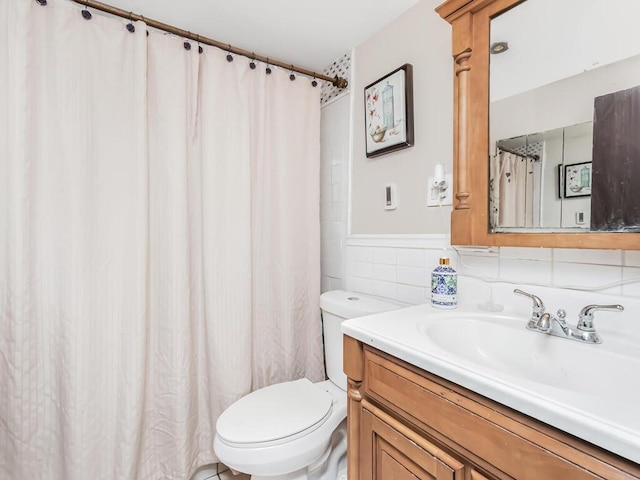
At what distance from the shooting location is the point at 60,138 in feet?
3.89

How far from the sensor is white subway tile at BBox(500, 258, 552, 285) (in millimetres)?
917

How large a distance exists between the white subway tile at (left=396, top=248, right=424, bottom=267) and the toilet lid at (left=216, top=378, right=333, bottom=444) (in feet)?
2.07

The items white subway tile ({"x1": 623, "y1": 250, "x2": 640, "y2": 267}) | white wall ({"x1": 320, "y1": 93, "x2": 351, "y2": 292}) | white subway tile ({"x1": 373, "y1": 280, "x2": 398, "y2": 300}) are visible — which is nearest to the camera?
white subway tile ({"x1": 623, "y1": 250, "x2": 640, "y2": 267})

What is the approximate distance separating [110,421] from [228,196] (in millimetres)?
1021

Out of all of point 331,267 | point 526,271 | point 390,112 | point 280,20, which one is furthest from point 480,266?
point 280,20

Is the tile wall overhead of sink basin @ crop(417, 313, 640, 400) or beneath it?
overhead

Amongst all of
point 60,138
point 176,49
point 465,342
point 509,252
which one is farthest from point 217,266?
point 509,252

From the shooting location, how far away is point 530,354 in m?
0.81

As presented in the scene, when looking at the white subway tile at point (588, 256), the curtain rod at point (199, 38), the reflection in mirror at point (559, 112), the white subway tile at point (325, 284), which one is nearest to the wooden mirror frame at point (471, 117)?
the reflection in mirror at point (559, 112)

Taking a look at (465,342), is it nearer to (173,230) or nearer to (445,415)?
(445,415)

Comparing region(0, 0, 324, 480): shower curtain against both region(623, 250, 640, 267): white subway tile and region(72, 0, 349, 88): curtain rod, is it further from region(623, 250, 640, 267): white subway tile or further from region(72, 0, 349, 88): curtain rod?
region(623, 250, 640, 267): white subway tile

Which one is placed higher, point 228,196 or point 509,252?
point 228,196

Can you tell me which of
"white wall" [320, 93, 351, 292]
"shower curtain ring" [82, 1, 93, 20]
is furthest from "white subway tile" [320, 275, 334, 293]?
"shower curtain ring" [82, 1, 93, 20]

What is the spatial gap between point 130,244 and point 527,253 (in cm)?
143
